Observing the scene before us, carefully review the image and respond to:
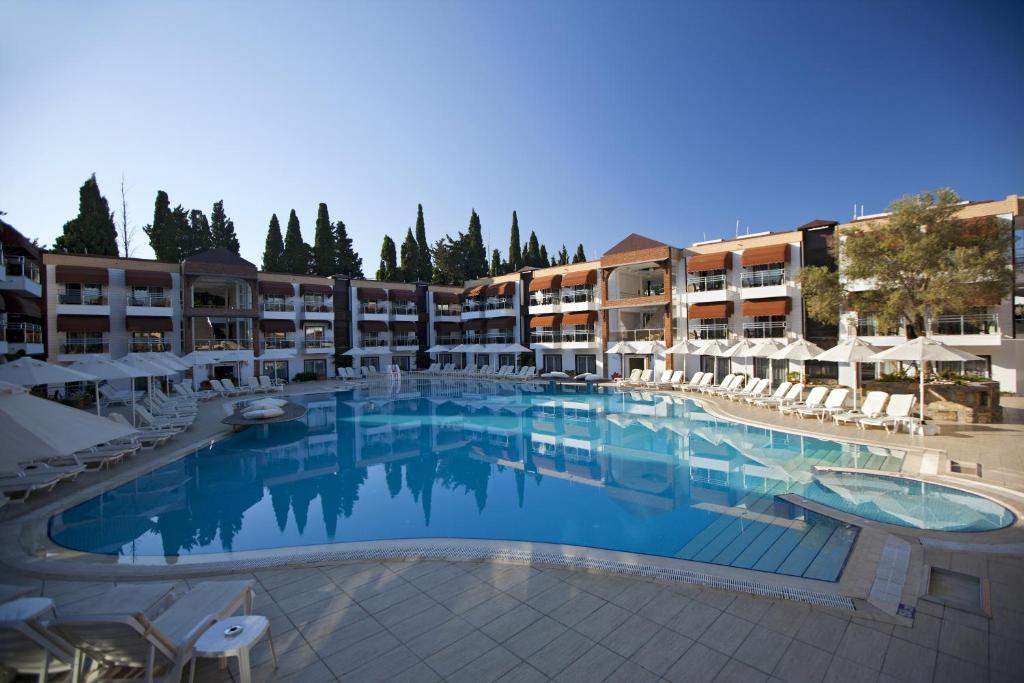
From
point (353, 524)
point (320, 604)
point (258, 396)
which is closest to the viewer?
point (320, 604)

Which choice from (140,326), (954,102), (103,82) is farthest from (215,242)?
(954,102)

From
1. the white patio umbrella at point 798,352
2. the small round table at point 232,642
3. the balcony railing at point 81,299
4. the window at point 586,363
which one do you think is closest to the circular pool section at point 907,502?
the small round table at point 232,642

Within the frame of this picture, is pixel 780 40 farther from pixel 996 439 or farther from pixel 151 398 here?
pixel 151 398

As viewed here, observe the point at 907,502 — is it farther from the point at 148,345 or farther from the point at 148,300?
the point at 148,300

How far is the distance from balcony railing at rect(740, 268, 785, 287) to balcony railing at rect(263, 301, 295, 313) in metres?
31.2

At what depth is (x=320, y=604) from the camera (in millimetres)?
5172

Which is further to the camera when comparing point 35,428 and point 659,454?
point 659,454

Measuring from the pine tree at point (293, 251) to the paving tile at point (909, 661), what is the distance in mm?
49706

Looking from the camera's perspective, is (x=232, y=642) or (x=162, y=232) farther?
(x=162, y=232)

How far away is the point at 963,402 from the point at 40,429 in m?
22.1

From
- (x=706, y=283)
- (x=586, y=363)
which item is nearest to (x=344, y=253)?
(x=586, y=363)

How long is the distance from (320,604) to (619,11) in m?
20.8

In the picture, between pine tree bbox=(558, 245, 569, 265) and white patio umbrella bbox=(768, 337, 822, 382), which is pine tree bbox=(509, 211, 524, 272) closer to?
pine tree bbox=(558, 245, 569, 265)

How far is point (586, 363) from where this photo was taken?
3500 cm
